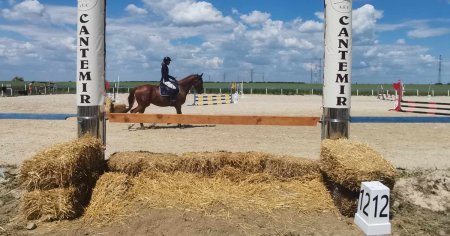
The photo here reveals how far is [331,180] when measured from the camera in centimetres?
534

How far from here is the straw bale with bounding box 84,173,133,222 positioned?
491 centimetres

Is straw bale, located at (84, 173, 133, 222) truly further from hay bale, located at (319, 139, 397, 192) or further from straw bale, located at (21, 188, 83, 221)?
hay bale, located at (319, 139, 397, 192)

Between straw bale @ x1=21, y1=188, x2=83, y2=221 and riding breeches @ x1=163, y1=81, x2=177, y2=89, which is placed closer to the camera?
straw bale @ x1=21, y1=188, x2=83, y2=221

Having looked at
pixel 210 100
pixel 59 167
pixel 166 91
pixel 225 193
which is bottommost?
pixel 225 193

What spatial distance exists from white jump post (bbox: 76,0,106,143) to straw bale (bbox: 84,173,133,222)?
863mm

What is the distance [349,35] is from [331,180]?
80.9 inches

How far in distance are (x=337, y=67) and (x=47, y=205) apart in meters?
4.07

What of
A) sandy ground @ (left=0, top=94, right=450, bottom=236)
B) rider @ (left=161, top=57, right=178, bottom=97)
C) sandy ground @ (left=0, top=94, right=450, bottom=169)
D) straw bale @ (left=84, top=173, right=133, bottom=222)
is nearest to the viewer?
sandy ground @ (left=0, top=94, right=450, bottom=236)

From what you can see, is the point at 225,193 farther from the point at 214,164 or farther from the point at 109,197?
the point at 109,197

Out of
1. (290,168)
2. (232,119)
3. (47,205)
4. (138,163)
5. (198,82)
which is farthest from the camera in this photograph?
(198,82)

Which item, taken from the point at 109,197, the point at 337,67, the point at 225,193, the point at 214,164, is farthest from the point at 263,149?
the point at 109,197

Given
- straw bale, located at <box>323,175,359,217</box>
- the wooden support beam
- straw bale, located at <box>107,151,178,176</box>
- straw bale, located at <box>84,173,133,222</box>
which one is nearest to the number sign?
straw bale, located at <box>323,175,359,217</box>

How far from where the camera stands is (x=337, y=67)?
237 inches

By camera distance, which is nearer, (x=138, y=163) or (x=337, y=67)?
(x=138, y=163)
